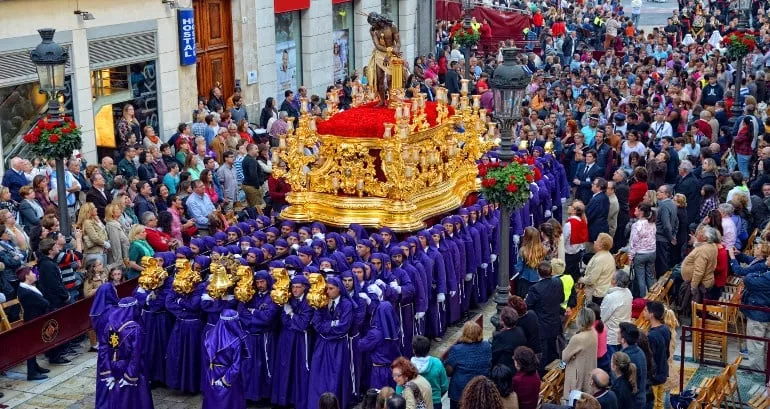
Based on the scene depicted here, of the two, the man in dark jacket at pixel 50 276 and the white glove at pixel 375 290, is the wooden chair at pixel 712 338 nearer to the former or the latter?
the white glove at pixel 375 290

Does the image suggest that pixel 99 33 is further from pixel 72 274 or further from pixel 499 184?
pixel 499 184

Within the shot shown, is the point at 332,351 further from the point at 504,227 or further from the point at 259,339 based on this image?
the point at 504,227

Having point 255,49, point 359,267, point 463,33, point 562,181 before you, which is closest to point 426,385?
point 359,267

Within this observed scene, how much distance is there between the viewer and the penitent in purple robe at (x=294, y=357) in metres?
13.6

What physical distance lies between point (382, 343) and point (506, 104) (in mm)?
3251

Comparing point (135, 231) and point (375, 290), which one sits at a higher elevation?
point (135, 231)

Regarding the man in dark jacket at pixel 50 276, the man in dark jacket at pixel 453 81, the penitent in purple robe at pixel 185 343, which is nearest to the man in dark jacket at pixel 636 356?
the penitent in purple robe at pixel 185 343

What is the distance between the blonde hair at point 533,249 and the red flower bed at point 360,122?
3115 mm

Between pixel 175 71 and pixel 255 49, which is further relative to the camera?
pixel 255 49

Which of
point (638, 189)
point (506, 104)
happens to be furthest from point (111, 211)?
point (638, 189)

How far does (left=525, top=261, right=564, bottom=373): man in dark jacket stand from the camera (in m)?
14.1

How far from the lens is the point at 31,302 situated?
14.8 m

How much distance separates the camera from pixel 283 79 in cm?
3052

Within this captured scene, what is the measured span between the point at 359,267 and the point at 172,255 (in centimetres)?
251
